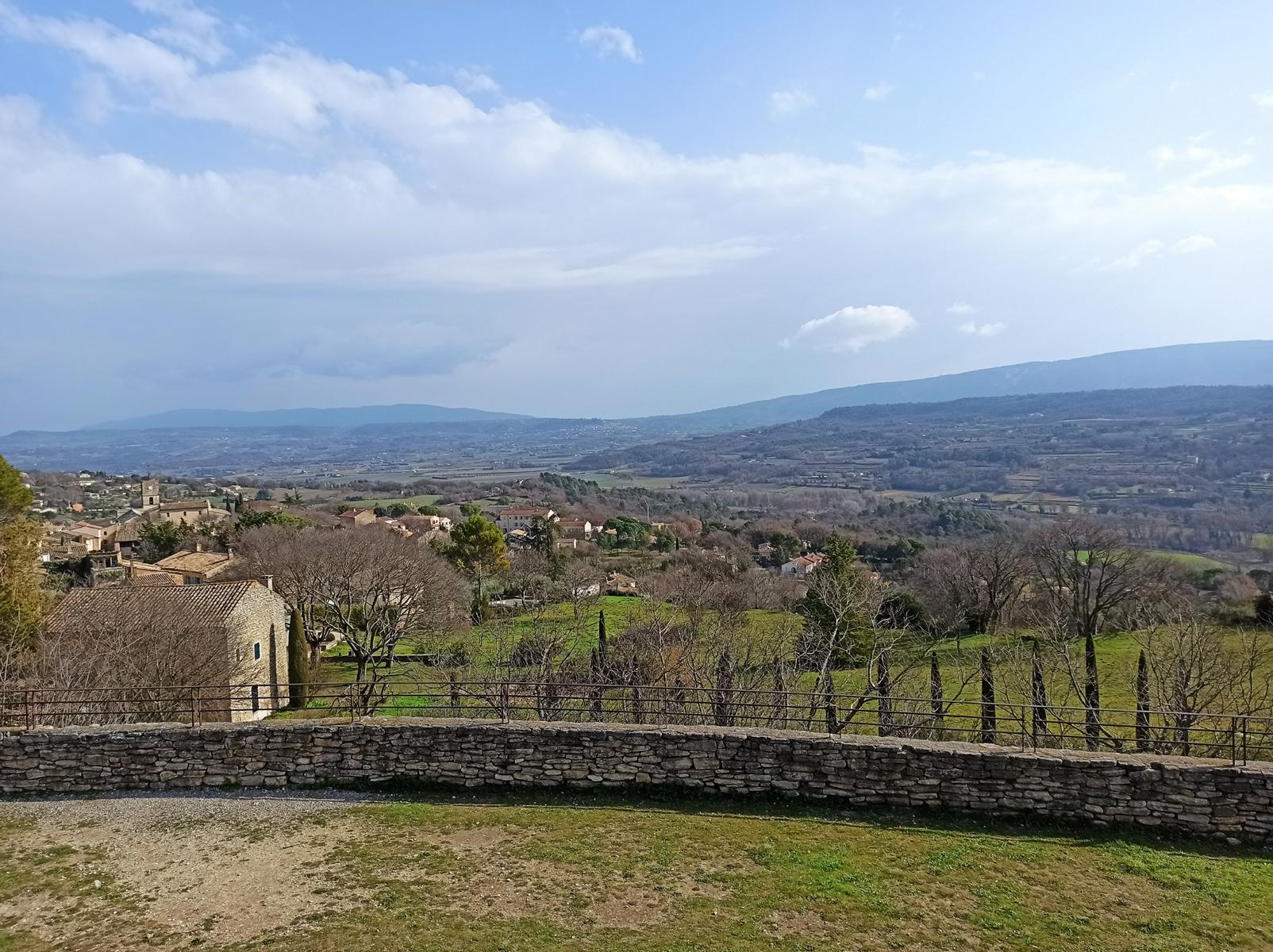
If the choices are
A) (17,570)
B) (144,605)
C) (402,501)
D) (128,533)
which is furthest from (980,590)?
(402,501)

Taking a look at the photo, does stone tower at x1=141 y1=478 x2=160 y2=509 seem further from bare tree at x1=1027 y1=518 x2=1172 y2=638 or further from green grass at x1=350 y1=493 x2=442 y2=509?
bare tree at x1=1027 y1=518 x2=1172 y2=638

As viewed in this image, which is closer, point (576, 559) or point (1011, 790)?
point (1011, 790)

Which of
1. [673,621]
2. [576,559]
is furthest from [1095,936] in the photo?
[576,559]

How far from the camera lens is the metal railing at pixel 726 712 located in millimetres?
12703

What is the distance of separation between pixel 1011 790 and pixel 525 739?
6.94 metres

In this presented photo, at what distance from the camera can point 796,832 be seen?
34.3 ft

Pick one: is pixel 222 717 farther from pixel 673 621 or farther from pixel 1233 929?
pixel 1233 929

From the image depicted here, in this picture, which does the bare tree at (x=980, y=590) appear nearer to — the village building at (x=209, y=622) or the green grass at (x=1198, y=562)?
the green grass at (x=1198, y=562)

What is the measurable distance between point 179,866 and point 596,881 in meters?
5.01

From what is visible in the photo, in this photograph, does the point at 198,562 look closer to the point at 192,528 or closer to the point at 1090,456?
the point at 192,528

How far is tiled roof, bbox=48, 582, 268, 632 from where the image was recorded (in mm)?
21016

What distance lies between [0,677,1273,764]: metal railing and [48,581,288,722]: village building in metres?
0.63

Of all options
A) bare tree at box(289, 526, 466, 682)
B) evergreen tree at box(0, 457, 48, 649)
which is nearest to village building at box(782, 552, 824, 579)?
bare tree at box(289, 526, 466, 682)

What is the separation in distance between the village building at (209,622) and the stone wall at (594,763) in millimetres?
6634
